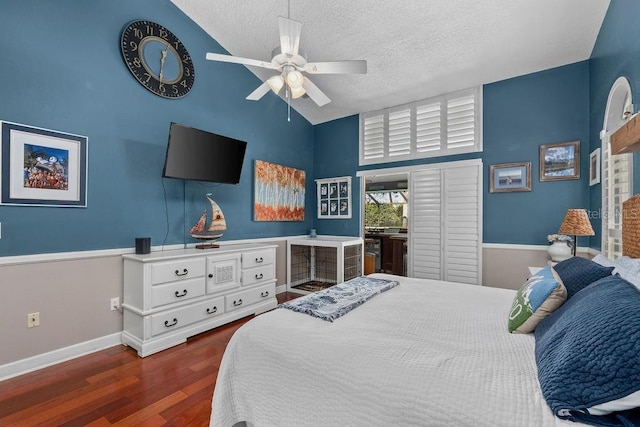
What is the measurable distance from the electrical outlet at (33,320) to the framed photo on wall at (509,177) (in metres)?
4.74

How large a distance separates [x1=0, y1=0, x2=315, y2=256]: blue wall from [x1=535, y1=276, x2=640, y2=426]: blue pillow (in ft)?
10.6

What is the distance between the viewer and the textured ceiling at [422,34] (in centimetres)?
265

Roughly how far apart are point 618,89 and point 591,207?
1.29m

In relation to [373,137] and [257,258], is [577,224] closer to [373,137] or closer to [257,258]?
[373,137]

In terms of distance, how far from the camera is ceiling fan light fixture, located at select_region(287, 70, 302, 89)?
7.64 ft

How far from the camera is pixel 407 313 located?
5.21ft

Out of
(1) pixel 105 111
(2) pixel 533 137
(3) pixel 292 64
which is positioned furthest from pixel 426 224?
(1) pixel 105 111

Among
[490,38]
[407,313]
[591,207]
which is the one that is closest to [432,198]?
[591,207]

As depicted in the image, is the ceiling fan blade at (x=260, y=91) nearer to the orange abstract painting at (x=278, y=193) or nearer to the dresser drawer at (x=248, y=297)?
the orange abstract painting at (x=278, y=193)

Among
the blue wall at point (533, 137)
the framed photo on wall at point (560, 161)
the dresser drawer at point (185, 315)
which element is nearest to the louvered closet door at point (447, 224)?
the blue wall at point (533, 137)

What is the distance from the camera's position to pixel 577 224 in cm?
251

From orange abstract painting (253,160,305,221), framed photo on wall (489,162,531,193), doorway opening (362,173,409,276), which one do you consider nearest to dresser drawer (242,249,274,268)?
orange abstract painting (253,160,305,221)

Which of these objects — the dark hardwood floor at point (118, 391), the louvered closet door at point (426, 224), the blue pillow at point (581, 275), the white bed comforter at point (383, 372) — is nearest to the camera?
the white bed comforter at point (383, 372)

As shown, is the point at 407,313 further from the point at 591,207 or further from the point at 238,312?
the point at 591,207
